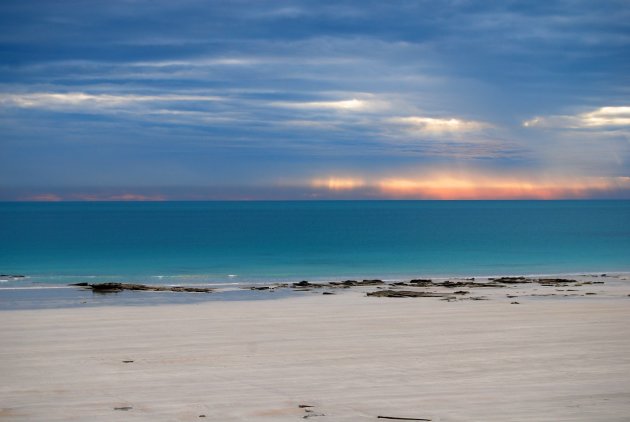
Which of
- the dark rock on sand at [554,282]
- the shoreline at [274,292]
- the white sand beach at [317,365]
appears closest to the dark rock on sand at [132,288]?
the shoreline at [274,292]

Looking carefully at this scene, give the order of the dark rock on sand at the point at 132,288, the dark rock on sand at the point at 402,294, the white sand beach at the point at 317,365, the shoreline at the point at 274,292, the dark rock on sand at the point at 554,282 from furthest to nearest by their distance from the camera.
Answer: the dark rock on sand at the point at 554,282 → the dark rock on sand at the point at 132,288 → the dark rock on sand at the point at 402,294 → the shoreline at the point at 274,292 → the white sand beach at the point at 317,365

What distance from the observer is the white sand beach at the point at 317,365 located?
9.02 m

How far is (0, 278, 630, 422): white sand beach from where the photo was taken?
902cm

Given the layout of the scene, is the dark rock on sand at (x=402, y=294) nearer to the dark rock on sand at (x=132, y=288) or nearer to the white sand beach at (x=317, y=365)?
the white sand beach at (x=317, y=365)

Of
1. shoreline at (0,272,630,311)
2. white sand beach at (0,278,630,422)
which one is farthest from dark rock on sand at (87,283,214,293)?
white sand beach at (0,278,630,422)

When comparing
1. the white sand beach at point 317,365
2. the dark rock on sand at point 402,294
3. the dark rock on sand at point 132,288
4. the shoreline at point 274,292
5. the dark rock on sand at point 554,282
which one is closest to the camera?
the white sand beach at point 317,365

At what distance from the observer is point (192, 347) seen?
13273mm

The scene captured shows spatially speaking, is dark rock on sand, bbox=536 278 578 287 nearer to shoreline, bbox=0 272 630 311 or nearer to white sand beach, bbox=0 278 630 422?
shoreline, bbox=0 272 630 311

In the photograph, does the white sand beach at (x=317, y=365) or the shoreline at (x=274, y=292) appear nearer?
the white sand beach at (x=317, y=365)

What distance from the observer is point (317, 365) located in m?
11.6

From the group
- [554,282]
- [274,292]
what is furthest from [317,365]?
[554,282]

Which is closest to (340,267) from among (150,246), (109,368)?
(150,246)

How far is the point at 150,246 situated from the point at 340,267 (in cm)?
2556

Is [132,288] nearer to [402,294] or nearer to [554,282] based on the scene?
[402,294]
